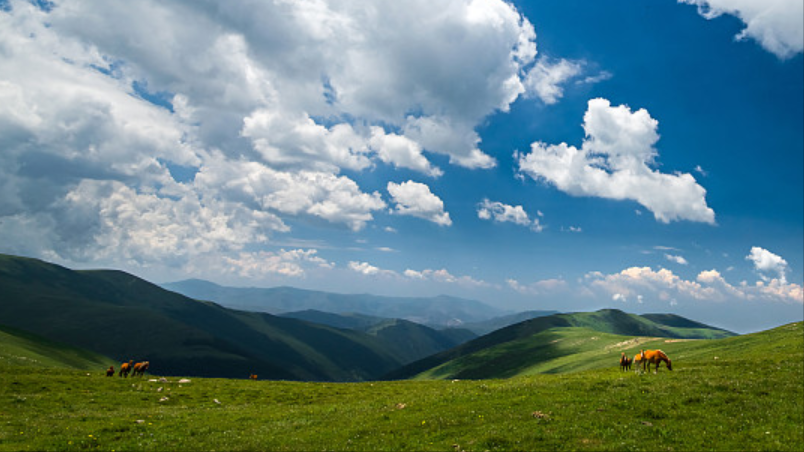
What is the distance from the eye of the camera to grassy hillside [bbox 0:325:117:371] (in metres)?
98.4

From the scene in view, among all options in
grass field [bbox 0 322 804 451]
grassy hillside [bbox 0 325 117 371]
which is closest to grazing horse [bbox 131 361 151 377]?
grass field [bbox 0 322 804 451]

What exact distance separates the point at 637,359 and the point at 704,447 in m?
23.8

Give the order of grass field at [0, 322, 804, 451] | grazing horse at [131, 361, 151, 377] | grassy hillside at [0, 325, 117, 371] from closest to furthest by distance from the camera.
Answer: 1. grass field at [0, 322, 804, 451]
2. grazing horse at [131, 361, 151, 377]
3. grassy hillside at [0, 325, 117, 371]

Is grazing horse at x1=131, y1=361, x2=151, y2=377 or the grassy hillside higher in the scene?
grazing horse at x1=131, y1=361, x2=151, y2=377

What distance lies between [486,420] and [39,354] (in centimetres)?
16143

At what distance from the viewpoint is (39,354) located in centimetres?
12731

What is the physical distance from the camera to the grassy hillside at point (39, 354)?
323ft

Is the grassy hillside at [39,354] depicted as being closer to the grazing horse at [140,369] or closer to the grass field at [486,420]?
the grazing horse at [140,369]

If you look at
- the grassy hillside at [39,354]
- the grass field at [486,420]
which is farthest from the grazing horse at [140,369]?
the grassy hillside at [39,354]

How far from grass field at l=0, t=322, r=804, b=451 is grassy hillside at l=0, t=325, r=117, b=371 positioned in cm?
8410

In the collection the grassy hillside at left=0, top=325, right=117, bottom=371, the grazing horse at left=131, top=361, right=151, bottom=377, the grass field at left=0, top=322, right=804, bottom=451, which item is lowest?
the grassy hillside at left=0, top=325, right=117, bottom=371

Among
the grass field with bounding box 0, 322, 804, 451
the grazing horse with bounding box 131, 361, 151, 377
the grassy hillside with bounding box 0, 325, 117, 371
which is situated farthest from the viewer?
the grassy hillside with bounding box 0, 325, 117, 371

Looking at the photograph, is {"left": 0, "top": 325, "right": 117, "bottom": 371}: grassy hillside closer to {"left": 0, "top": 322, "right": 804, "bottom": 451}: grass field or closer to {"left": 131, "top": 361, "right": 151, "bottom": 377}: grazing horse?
{"left": 131, "top": 361, "right": 151, "bottom": 377}: grazing horse

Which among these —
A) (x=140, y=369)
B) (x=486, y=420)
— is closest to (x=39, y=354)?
(x=140, y=369)
